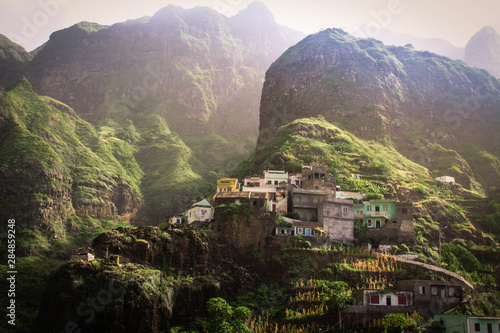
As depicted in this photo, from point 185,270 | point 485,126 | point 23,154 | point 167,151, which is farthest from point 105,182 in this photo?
point 485,126

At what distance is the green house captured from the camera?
77.2m

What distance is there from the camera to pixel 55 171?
108250 millimetres

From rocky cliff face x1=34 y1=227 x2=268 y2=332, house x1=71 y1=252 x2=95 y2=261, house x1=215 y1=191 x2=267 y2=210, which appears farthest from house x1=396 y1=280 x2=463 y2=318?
house x1=71 y1=252 x2=95 y2=261

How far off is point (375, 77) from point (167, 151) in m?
60.5

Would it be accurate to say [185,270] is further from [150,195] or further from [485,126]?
[485,126]

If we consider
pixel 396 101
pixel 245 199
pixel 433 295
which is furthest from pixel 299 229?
pixel 396 101

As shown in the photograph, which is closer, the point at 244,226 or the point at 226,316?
the point at 226,316

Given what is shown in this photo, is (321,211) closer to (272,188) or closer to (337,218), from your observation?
(337,218)

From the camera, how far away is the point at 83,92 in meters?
198

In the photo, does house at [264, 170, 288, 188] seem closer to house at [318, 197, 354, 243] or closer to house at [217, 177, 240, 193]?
house at [217, 177, 240, 193]

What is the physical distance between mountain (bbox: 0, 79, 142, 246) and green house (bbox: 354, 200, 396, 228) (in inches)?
2106

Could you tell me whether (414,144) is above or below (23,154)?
above

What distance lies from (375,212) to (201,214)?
81.6ft

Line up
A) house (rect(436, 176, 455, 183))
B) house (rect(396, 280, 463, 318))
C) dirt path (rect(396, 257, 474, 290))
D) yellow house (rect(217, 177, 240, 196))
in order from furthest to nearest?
1. house (rect(436, 176, 455, 183))
2. yellow house (rect(217, 177, 240, 196))
3. dirt path (rect(396, 257, 474, 290))
4. house (rect(396, 280, 463, 318))
